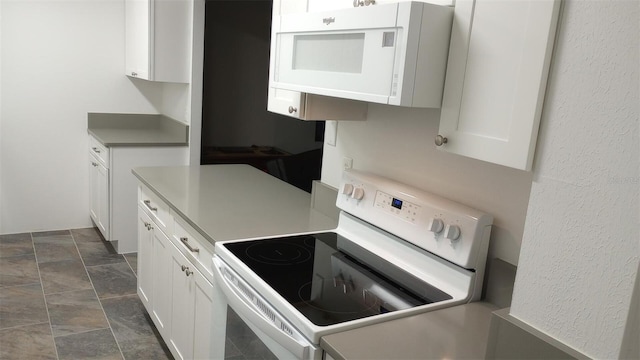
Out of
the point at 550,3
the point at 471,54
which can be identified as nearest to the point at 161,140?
the point at 471,54

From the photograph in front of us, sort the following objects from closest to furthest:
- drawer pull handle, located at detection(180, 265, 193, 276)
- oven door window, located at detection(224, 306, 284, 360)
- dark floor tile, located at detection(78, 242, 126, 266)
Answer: oven door window, located at detection(224, 306, 284, 360)
drawer pull handle, located at detection(180, 265, 193, 276)
dark floor tile, located at detection(78, 242, 126, 266)

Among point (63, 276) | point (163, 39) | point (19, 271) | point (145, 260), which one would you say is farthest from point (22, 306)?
point (163, 39)

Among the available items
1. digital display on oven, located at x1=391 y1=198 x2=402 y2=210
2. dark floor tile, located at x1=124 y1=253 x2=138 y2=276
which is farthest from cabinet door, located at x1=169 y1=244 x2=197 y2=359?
dark floor tile, located at x1=124 y1=253 x2=138 y2=276

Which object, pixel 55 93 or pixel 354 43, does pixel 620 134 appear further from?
pixel 55 93

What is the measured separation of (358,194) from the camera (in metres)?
2.01

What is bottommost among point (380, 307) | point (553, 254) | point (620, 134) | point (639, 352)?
point (380, 307)

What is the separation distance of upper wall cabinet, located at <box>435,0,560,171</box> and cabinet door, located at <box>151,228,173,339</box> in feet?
5.25

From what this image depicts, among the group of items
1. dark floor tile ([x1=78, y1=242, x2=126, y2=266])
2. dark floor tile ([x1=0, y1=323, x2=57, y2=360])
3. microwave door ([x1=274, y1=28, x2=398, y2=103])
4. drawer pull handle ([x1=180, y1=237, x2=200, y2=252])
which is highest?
microwave door ([x1=274, y1=28, x2=398, y2=103])

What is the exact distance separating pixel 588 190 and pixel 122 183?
356cm

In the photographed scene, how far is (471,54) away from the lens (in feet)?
4.63

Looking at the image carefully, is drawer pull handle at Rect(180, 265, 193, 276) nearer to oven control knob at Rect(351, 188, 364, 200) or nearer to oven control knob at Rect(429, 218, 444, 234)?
oven control knob at Rect(351, 188, 364, 200)

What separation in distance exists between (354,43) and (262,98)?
7.60 feet

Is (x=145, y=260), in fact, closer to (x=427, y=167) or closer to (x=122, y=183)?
(x=122, y=183)

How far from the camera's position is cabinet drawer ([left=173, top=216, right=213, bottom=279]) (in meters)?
2.06
